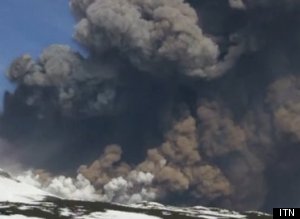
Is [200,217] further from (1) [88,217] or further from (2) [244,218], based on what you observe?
(1) [88,217]

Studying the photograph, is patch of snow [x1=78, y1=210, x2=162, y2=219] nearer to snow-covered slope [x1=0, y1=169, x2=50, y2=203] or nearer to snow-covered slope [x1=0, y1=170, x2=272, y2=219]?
Result: snow-covered slope [x1=0, y1=170, x2=272, y2=219]

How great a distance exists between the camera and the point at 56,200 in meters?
101

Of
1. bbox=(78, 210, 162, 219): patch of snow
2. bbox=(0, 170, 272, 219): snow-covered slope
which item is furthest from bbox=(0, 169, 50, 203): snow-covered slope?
bbox=(78, 210, 162, 219): patch of snow

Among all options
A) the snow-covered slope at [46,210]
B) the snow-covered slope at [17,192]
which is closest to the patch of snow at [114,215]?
the snow-covered slope at [46,210]

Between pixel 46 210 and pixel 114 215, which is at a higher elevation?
pixel 114 215

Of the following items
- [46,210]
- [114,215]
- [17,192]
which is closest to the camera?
[114,215]

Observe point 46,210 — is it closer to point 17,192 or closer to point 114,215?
point 114,215

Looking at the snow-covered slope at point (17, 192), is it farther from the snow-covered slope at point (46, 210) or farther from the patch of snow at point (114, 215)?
the patch of snow at point (114, 215)

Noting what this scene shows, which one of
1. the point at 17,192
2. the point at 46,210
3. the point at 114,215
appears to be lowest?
the point at 46,210

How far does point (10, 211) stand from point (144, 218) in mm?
18682

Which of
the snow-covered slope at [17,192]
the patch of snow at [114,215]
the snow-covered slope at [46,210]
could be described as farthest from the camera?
the snow-covered slope at [17,192]

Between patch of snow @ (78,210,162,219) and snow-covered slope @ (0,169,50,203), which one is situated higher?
snow-covered slope @ (0,169,50,203)

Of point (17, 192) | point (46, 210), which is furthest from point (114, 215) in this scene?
point (17, 192)

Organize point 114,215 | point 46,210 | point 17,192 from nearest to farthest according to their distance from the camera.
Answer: point 114,215, point 46,210, point 17,192
